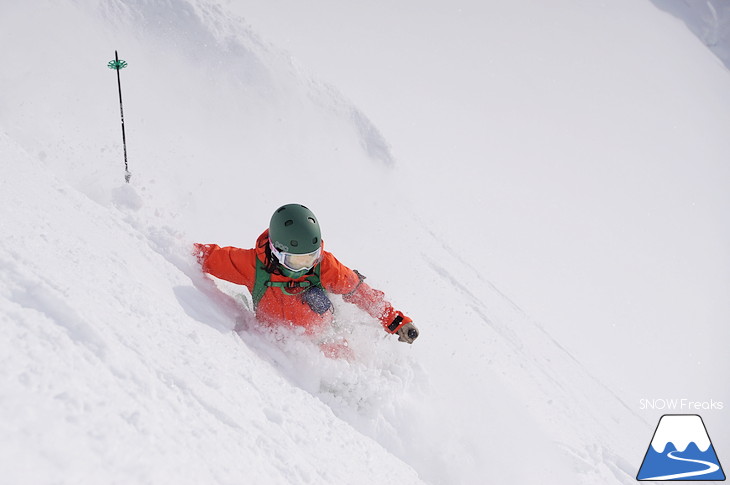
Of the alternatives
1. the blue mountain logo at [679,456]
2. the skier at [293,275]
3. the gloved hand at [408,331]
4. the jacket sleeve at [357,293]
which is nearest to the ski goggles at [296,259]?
the skier at [293,275]

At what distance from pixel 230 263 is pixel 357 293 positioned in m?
1.08

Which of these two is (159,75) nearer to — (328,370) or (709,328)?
(328,370)

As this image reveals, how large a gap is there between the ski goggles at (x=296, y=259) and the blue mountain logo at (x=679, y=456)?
5.00 meters

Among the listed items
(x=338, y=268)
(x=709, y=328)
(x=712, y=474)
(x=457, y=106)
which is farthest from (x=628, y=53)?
(x=338, y=268)

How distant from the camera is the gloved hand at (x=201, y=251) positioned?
151 inches

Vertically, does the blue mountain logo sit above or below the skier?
above

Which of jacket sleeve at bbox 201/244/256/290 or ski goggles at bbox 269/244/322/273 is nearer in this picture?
ski goggles at bbox 269/244/322/273

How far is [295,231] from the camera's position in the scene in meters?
3.50

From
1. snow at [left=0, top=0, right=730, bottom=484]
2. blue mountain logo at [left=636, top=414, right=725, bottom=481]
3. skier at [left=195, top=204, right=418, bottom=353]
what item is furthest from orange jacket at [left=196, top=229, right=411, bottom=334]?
blue mountain logo at [left=636, top=414, right=725, bottom=481]

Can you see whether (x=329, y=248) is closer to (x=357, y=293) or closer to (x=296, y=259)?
(x=357, y=293)

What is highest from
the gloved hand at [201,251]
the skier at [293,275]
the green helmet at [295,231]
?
the green helmet at [295,231]

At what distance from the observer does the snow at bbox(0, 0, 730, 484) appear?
6.07 ft

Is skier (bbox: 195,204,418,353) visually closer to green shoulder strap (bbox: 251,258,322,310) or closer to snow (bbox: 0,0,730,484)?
green shoulder strap (bbox: 251,258,322,310)

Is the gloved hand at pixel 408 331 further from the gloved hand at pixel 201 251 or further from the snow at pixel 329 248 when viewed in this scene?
the gloved hand at pixel 201 251
